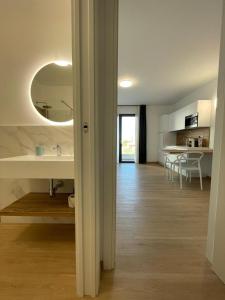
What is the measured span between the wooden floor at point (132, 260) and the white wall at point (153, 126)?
5118 millimetres

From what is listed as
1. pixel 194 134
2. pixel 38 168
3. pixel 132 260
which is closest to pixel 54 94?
pixel 38 168

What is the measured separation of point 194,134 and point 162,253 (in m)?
4.40

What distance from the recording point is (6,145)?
6.61ft

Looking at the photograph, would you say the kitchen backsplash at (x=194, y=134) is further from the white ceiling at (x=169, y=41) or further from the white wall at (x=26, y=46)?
the white wall at (x=26, y=46)

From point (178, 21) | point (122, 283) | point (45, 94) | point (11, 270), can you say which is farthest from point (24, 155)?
point (178, 21)

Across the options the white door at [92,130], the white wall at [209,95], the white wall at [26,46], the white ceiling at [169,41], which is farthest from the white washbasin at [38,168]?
the white wall at [209,95]

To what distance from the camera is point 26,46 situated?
1.87 metres

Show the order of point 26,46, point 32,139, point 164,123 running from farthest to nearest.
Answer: point 164,123 < point 32,139 < point 26,46

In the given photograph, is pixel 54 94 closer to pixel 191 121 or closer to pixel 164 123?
pixel 191 121

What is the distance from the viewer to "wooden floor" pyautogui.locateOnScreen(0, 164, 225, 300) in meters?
1.18

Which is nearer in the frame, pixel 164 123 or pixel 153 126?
pixel 164 123

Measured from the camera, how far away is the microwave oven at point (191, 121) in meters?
4.41

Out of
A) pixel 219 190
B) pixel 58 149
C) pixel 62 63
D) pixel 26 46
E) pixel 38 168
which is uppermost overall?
pixel 26 46

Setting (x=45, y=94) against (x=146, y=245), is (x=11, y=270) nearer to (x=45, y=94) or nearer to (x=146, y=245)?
(x=146, y=245)
